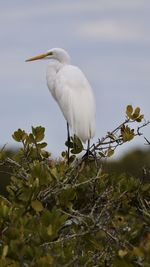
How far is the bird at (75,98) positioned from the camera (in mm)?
7980

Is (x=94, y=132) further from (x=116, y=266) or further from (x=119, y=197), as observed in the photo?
(x=116, y=266)

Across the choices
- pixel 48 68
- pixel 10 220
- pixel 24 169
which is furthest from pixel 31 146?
pixel 48 68

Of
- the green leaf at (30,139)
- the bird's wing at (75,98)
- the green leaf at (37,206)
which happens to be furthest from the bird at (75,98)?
the green leaf at (37,206)

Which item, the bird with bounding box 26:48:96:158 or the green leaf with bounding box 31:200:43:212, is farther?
the bird with bounding box 26:48:96:158

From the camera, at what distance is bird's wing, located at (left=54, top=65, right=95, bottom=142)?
8032mm

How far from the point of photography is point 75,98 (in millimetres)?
8281

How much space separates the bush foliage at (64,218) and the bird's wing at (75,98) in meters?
2.37

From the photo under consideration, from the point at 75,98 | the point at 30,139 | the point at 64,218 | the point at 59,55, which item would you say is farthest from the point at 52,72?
the point at 64,218

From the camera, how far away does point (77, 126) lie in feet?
26.2

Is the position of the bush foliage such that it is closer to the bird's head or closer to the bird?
the bird

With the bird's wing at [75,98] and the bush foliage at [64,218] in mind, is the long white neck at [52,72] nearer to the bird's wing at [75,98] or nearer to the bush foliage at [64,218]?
the bird's wing at [75,98]

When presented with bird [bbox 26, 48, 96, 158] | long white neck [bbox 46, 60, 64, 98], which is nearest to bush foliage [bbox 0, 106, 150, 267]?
bird [bbox 26, 48, 96, 158]

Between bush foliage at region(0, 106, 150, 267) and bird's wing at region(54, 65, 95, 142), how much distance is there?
2.37 metres

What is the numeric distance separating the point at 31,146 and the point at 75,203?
459 millimetres
